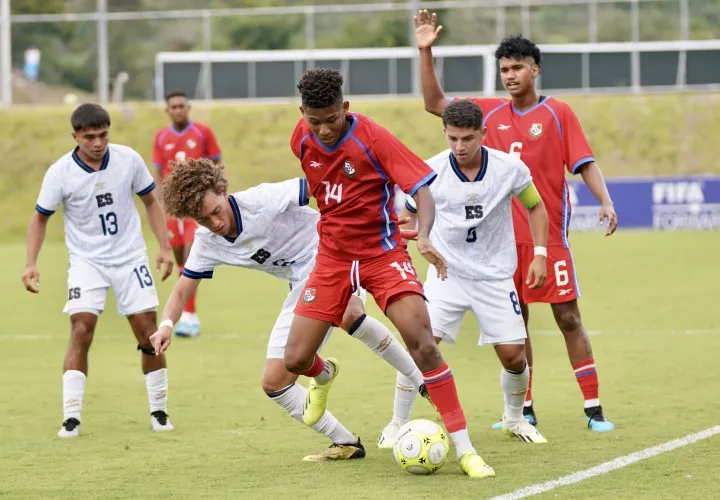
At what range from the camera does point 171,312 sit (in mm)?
6398

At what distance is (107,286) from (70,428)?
3.12 feet

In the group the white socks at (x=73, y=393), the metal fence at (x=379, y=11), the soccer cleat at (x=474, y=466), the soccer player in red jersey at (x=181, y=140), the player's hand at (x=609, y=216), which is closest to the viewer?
the soccer cleat at (x=474, y=466)

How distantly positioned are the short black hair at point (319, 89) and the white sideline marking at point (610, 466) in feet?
6.61

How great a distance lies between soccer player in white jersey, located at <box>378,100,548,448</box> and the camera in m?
6.74

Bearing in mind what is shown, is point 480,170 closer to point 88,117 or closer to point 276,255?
point 276,255

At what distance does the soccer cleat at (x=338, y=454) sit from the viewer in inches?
260

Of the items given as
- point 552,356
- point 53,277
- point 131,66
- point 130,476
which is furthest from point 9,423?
point 131,66

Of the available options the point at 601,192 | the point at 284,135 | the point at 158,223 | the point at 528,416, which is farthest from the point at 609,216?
the point at 284,135

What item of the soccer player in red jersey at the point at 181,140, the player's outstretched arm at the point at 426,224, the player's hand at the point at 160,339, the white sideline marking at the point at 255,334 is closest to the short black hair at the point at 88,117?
the player's hand at the point at 160,339

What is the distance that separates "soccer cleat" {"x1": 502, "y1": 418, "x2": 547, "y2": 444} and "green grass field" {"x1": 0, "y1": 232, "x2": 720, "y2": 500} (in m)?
0.07

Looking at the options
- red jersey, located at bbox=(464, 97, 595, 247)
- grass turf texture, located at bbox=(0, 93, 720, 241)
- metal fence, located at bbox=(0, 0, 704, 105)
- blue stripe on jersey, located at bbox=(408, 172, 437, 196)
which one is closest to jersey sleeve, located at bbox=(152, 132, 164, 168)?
red jersey, located at bbox=(464, 97, 595, 247)

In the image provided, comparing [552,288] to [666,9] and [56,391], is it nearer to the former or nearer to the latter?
[56,391]

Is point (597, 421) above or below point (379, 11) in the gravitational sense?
below

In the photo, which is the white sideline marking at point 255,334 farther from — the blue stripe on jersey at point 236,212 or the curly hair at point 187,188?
the curly hair at point 187,188
